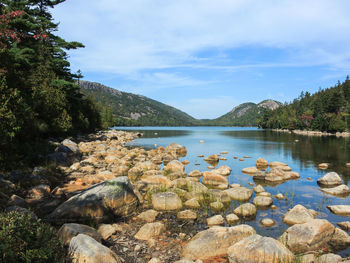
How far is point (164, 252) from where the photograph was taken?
7219mm

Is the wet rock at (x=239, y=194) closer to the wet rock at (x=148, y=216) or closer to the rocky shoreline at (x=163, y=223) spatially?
the rocky shoreline at (x=163, y=223)

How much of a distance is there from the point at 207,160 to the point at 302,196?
1510 cm

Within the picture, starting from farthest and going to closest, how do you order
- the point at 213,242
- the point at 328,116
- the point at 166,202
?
the point at 328,116 → the point at 166,202 → the point at 213,242

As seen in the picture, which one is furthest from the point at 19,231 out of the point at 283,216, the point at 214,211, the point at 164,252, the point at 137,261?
the point at 283,216

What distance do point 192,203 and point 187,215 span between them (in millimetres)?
1373

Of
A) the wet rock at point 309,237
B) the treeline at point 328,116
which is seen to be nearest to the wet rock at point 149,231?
the wet rock at point 309,237

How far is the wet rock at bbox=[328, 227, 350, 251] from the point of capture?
7875mm

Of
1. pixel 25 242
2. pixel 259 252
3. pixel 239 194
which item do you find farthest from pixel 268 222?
pixel 25 242

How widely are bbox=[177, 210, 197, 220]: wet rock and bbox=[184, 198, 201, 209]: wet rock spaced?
1.03 meters

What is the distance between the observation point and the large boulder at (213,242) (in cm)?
700

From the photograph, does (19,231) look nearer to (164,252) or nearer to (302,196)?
(164,252)

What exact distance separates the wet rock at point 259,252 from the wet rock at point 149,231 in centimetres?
283

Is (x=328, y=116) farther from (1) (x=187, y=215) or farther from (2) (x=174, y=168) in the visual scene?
(1) (x=187, y=215)

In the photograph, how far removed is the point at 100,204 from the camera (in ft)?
30.0
